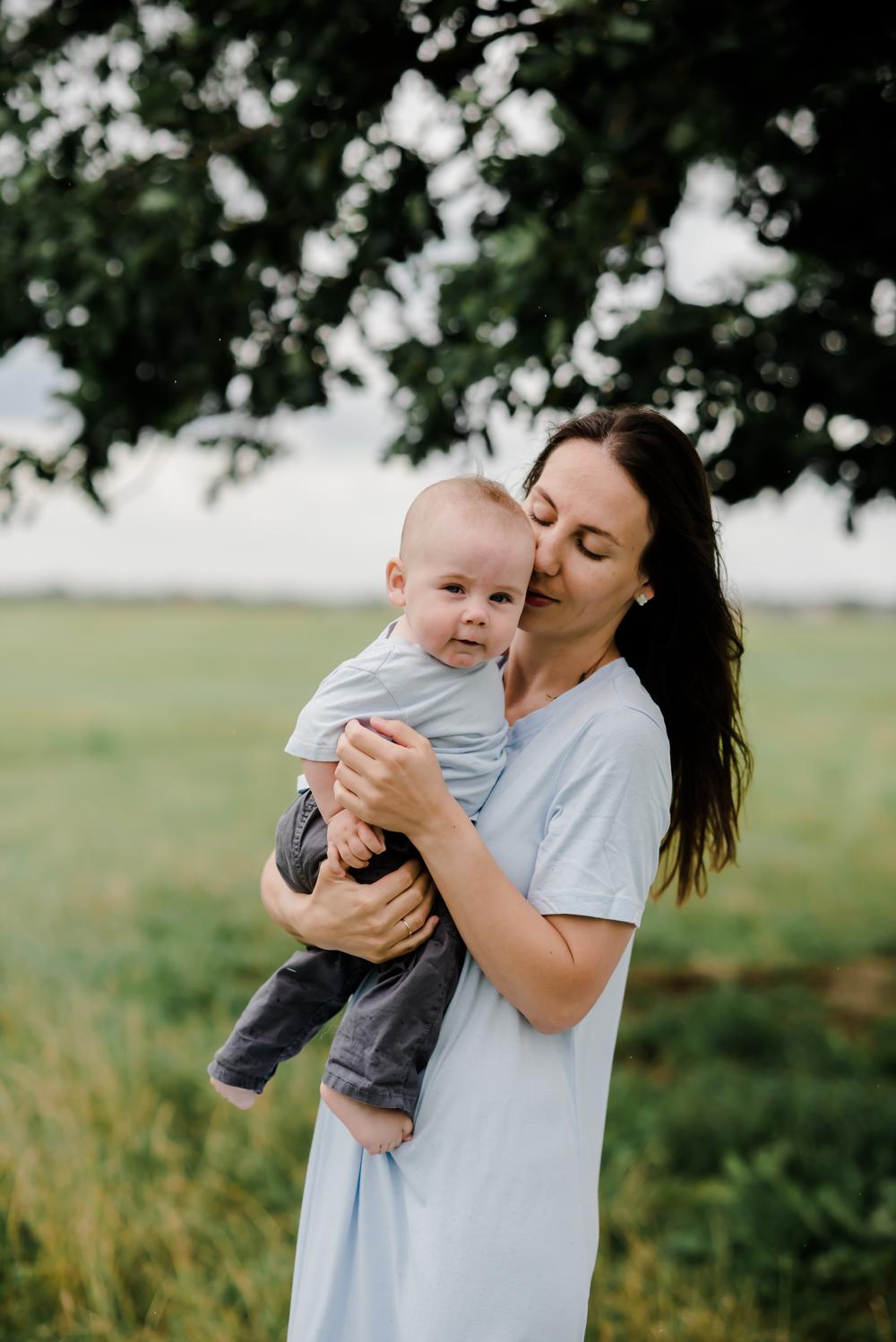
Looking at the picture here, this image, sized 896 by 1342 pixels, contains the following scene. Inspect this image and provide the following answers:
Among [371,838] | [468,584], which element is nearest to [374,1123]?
[371,838]

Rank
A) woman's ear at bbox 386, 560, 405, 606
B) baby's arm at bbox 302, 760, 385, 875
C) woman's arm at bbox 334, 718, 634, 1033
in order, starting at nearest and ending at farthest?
1. woman's arm at bbox 334, 718, 634, 1033
2. baby's arm at bbox 302, 760, 385, 875
3. woman's ear at bbox 386, 560, 405, 606

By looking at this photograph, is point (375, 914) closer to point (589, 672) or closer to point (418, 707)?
point (418, 707)

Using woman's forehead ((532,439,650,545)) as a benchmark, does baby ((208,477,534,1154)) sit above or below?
below

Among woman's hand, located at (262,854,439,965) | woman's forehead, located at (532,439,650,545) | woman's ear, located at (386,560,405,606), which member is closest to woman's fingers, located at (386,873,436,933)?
woman's hand, located at (262,854,439,965)

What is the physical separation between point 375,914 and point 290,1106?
3.48m

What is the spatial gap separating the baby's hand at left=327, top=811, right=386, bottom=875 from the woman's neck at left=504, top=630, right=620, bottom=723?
1.20 feet

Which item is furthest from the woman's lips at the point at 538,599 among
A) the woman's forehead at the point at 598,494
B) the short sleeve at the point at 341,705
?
the short sleeve at the point at 341,705

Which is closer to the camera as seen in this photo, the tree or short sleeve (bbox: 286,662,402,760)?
short sleeve (bbox: 286,662,402,760)

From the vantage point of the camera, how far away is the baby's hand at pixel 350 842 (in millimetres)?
1755

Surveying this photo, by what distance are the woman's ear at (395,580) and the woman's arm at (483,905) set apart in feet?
0.83

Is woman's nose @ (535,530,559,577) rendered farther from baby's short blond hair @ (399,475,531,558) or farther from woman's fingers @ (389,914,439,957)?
woman's fingers @ (389,914,439,957)

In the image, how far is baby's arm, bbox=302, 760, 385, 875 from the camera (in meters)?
1.76

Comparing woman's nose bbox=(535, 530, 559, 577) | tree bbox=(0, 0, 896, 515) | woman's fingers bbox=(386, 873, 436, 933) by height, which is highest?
tree bbox=(0, 0, 896, 515)

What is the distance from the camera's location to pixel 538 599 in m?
1.89
